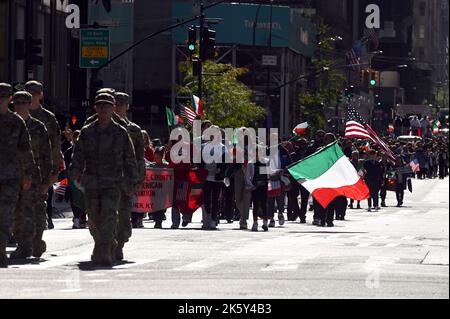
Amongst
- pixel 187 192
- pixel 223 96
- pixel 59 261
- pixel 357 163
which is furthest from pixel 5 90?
pixel 223 96

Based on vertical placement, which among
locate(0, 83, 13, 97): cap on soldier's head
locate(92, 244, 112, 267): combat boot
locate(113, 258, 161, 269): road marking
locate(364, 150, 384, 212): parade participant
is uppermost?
locate(0, 83, 13, 97): cap on soldier's head

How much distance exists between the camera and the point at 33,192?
17516mm

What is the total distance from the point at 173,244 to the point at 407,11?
10969cm

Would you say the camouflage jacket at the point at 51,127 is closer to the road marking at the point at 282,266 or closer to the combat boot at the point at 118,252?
the combat boot at the point at 118,252

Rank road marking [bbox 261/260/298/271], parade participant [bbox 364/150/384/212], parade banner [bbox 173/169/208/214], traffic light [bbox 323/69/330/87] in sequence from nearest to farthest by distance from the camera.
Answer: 1. road marking [bbox 261/260/298/271]
2. parade banner [bbox 173/169/208/214]
3. parade participant [bbox 364/150/384/212]
4. traffic light [bbox 323/69/330/87]

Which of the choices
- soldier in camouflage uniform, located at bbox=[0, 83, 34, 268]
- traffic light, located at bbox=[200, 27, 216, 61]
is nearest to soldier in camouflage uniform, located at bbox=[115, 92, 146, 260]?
soldier in camouflage uniform, located at bbox=[0, 83, 34, 268]

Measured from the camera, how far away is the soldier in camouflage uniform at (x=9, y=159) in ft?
54.2

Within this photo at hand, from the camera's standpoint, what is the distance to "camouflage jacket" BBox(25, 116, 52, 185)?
695 inches

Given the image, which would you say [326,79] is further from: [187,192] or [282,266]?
[282,266]

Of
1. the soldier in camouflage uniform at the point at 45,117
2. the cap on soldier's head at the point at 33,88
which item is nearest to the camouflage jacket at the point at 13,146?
the soldier in camouflage uniform at the point at 45,117

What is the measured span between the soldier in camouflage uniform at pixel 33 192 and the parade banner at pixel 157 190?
10116 millimetres

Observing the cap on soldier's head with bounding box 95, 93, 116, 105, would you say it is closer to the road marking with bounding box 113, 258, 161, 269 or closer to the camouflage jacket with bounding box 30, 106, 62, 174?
the camouflage jacket with bounding box 30, 106, 62, 174

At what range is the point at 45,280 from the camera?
47.7 ft

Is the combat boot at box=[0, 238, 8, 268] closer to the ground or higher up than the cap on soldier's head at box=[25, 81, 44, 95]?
closer to the ground
